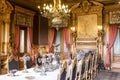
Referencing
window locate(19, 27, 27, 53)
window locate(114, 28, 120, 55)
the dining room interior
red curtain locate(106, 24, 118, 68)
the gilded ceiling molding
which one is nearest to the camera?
the gilded ceiling molding

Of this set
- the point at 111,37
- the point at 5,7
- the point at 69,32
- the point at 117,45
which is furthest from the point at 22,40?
the point at 117,45

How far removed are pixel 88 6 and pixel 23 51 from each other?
4.09 meters

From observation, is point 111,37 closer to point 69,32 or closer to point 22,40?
point 69,32

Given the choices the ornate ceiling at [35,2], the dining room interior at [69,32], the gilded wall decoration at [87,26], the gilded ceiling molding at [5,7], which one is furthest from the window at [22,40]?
the gilded wall decoration at [87,26]

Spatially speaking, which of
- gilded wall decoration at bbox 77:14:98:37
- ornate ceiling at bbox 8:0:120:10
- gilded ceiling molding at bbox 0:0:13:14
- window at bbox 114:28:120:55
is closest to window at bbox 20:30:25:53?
ornate ceiling at bbox 8:0:120:10

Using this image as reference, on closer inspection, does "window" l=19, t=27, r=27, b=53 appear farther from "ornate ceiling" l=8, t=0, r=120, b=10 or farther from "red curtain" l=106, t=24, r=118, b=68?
"red curtain" l=106, t=24, r=118, b=68

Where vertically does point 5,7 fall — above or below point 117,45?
above

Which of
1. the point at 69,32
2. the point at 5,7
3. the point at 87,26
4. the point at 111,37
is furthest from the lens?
the point at 69,32

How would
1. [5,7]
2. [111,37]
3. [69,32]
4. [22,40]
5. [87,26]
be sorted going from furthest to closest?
1. [69,32]
2. [87,26]
3. [22,40]
4. [111,37]
5. [5,7]

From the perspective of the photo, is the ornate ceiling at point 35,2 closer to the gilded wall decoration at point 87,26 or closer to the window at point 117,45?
the gilded wall decoration at point 87,26

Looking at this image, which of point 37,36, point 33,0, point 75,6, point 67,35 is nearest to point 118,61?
point 67,35

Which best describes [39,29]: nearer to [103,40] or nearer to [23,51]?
[23,51]

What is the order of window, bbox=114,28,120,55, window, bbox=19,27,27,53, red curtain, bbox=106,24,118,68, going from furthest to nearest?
1. window, bbox=19,27,27,53
2. window, bbox=114,28,120,55
3. red curtain, bbox=106,24,118,68

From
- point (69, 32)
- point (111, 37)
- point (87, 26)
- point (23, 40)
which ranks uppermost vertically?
point (87, 26)
